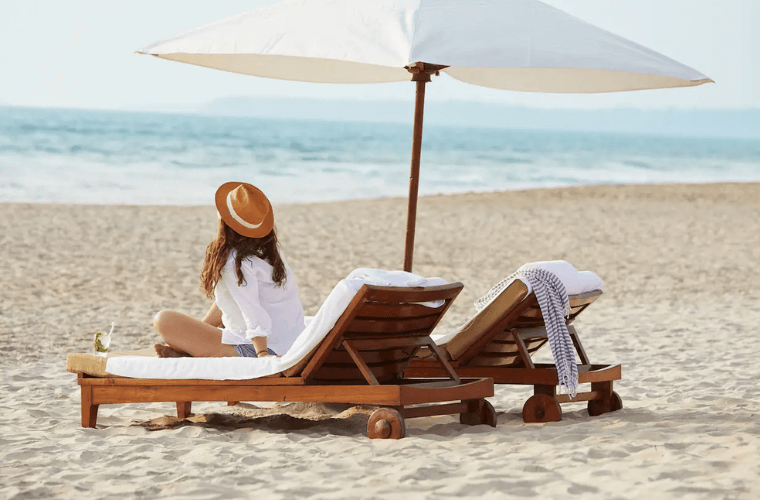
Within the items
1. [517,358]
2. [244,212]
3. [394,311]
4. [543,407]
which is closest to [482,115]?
[517,358]

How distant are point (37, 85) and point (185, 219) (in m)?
35.1

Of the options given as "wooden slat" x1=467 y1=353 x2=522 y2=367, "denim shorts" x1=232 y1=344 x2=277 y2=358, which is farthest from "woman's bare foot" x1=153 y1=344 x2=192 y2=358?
"wooden slat" x1=467 y1=353 x2=522 y2=367

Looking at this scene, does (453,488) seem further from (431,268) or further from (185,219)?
(185,219)

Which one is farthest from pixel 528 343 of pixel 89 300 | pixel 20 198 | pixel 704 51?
pixel 704 51

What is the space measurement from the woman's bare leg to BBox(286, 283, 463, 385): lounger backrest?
52 cm

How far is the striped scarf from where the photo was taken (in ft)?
14.9

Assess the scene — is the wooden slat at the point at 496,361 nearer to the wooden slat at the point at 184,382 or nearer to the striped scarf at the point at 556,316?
the striped scarf at the point at 556,316

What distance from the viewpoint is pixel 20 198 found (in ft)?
76.8

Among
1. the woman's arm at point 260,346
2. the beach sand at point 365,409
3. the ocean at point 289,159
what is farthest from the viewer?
the ocean at point 289,159

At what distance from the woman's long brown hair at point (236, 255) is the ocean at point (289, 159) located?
18.9m

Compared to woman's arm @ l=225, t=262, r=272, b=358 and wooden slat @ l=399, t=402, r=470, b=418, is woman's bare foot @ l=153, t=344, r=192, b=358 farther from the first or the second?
wooden slat @ l=399, t=402, r=470, b=418

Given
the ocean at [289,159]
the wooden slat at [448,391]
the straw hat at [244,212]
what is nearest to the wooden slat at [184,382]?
the wooden slat at [448,391]

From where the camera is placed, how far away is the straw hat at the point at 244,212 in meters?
4.38

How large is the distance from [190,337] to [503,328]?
145 centimetres
